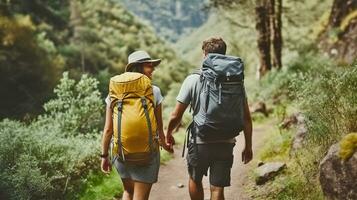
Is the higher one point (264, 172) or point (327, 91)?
point (327, 91)

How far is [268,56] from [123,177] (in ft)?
48.6

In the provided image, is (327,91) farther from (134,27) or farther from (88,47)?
(134,27)

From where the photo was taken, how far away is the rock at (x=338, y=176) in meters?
4.95

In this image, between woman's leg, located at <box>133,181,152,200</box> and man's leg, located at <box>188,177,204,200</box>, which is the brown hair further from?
woman's leg, located at <box>133,181,152,200</box>

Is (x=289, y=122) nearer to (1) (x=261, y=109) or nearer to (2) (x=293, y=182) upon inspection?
(2) (x=293, y=182)

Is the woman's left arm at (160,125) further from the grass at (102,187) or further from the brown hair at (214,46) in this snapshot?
the grass at (102,187)

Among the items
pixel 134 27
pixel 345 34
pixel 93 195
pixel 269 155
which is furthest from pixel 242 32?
pixel 134 27

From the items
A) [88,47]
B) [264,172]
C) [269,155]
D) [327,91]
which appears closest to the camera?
[327,91]

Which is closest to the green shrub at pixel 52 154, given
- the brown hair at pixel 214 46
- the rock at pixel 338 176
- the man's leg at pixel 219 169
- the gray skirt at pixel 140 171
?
the gray skirt at pixel 140 171

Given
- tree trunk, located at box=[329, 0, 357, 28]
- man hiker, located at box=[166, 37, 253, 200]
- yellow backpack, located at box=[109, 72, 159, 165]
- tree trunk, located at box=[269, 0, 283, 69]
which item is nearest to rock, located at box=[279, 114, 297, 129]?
man hiker, located at box=[166, 37, 253, 200]

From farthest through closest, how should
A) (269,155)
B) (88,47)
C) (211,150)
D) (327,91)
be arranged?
(88,47), (269,155), (327,91), (211,150)

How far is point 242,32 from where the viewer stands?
29844mm

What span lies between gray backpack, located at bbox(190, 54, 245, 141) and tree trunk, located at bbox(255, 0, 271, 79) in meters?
14.2

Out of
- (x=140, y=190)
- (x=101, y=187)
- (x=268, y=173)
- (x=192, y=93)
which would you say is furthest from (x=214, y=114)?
(x=101, y=187)
